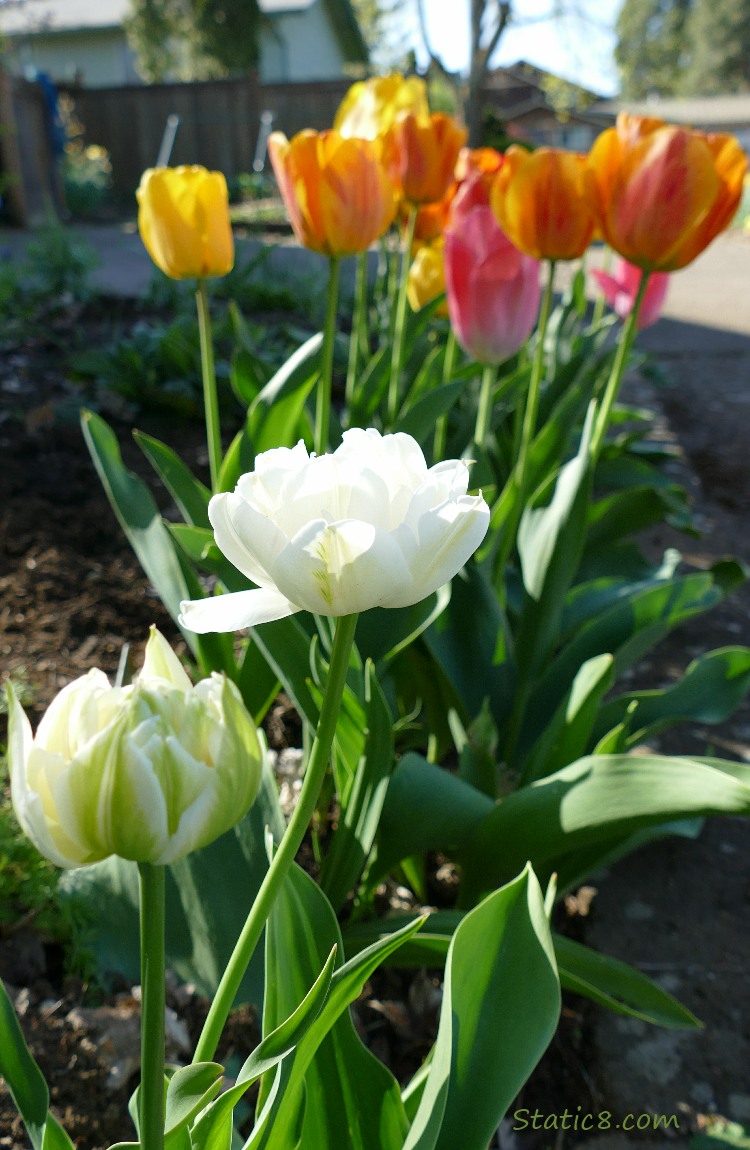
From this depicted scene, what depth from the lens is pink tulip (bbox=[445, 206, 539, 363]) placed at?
1603 mm

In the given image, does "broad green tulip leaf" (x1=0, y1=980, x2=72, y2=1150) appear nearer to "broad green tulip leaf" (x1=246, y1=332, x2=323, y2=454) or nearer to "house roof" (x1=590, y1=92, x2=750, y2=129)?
"broad green tulip leaf" (x1=246, y1=332, x2=323, y2=454)

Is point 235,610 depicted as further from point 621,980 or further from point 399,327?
point 399,327

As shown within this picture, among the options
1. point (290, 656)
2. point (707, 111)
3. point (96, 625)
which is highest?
point (290, 656)

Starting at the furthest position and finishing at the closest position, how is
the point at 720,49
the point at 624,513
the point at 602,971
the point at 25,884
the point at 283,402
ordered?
the point at 720,49 < the point at 624,513 < the point at 283,402 < the point at 25,884 < the point at 602,971

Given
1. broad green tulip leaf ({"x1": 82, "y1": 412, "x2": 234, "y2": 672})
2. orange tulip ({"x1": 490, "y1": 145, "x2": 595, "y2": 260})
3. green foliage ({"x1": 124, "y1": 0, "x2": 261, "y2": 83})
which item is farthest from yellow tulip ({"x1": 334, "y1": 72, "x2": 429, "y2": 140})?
green foliage ({"x1": 124, "y1": 0, "x2": 261, "y2": 83})

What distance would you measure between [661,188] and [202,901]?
41.5 inches

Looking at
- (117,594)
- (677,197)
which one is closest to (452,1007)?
(677,197)

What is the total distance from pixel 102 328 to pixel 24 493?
6.48ft

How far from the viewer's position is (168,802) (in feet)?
1.85

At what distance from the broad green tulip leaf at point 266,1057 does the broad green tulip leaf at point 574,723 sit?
2.52 feet

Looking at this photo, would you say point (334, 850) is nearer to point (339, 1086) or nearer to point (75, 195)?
point (339, 1086)

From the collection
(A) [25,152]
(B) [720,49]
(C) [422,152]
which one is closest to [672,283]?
(A) [25,152]

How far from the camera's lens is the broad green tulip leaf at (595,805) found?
98cm

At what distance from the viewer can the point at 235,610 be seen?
0.58 meters
